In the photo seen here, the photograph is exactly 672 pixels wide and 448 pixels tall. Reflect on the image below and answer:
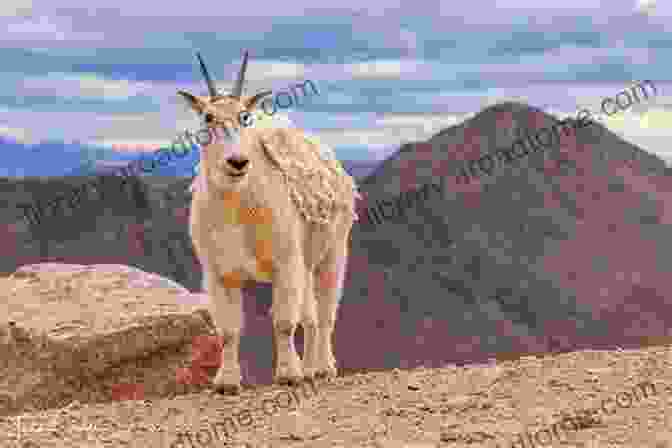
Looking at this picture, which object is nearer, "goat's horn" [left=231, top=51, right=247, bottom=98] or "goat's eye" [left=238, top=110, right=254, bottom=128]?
"goat's eye" [left=238, top=110, right=254, bottom=128]

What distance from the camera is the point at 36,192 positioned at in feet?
81.3

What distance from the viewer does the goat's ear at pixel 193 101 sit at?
30.6ft

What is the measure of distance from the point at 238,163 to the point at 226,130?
310mm

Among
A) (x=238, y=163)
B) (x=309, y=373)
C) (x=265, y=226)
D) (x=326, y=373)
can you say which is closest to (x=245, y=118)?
(x=238, y=163)

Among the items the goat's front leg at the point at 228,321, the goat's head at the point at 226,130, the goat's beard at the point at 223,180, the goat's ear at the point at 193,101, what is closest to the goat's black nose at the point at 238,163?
the goat's head at the point at 226,130

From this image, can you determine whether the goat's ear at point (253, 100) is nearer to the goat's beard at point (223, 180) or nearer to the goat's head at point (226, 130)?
the goat's head at point (226, 130)

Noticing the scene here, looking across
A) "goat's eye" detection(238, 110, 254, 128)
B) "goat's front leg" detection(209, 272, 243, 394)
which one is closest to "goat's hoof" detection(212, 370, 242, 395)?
"goat's front leg" detection(209, 272, 243, 394)

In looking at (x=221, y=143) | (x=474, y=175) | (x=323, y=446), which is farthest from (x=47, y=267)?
(x=474, y=175)

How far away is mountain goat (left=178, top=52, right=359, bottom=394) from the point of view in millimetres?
9297

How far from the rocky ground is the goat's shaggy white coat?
528mm

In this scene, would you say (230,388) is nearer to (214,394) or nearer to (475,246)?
(214,394)

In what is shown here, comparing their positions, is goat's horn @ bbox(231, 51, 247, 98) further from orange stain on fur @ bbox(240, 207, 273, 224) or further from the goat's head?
orange stain on fur @ bbox(240, 207, 273, 224)

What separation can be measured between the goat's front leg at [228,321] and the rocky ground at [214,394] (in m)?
0.16

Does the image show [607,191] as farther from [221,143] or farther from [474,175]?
[221,143]
